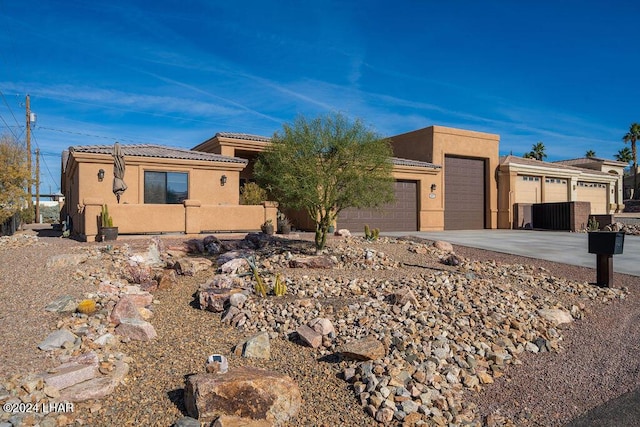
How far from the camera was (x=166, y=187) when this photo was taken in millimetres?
17875

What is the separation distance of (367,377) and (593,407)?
245cm

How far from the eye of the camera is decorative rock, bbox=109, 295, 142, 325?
6344 millimetres

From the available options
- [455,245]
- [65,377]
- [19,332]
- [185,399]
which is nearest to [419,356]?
[185,399]

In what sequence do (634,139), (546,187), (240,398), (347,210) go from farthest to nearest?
(634,139) < (546,187) < (347,210) < (240,398)

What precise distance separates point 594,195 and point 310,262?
2959cm

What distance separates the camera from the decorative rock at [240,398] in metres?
4.16

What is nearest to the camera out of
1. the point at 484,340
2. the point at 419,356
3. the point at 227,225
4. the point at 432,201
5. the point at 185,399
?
the point at 185,399

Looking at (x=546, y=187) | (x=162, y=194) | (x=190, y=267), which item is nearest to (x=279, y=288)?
(x=190, y=267)

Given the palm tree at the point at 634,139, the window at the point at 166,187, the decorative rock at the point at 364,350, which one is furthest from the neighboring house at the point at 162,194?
the palm tree at the point at 634,139

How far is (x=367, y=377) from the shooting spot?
4.93 m

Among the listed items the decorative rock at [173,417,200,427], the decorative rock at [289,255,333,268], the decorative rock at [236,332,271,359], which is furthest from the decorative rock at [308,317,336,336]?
the decorative rock at [289,255,333,268]

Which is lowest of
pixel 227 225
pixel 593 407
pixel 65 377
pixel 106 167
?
pixel 593 407

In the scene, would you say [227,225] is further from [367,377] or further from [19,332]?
[367,377]

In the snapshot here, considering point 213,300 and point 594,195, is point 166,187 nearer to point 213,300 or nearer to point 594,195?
point 213,300
